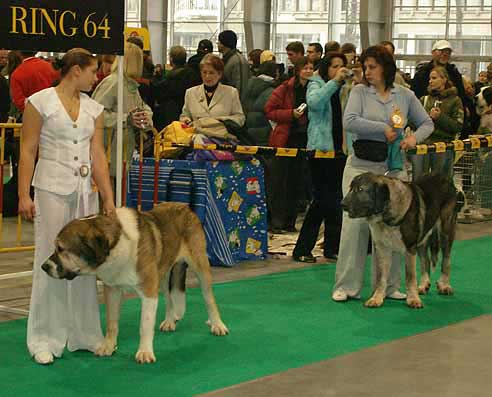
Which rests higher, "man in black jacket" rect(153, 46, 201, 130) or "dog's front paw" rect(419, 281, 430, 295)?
"man in black jacket" rect(153, 46, 201, 130)

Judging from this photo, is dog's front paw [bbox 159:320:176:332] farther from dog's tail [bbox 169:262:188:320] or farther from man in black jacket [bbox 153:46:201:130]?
man in black jacket [bbox 153:46:201:130]

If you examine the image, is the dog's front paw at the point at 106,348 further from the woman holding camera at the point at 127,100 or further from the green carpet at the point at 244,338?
the woman holding camera at the point at 127,100

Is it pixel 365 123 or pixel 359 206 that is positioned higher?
pixel 365 123

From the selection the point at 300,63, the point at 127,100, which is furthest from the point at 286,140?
the point at 127,100

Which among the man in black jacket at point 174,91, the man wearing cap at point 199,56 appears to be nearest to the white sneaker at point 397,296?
the man in black jacket at point 174,91

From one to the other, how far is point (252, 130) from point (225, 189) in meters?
2.36

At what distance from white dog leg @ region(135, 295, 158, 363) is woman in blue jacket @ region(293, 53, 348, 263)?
336 centimetres

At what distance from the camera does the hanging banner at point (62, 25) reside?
230 inches

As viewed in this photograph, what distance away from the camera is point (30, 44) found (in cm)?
588

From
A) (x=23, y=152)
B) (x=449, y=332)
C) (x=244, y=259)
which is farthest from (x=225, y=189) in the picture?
(x=23, y=152)

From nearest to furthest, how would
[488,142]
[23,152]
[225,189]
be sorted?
[23,152] < [225,189] < [488,142]

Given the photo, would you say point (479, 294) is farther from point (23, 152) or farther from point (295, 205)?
point (23, 152)

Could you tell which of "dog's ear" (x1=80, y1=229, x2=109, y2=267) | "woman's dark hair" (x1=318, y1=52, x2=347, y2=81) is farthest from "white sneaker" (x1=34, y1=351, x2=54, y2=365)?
"woman's dark hair" (x1=318, y1=52, x2=347, y2=81)

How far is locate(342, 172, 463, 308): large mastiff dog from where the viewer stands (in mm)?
6605
